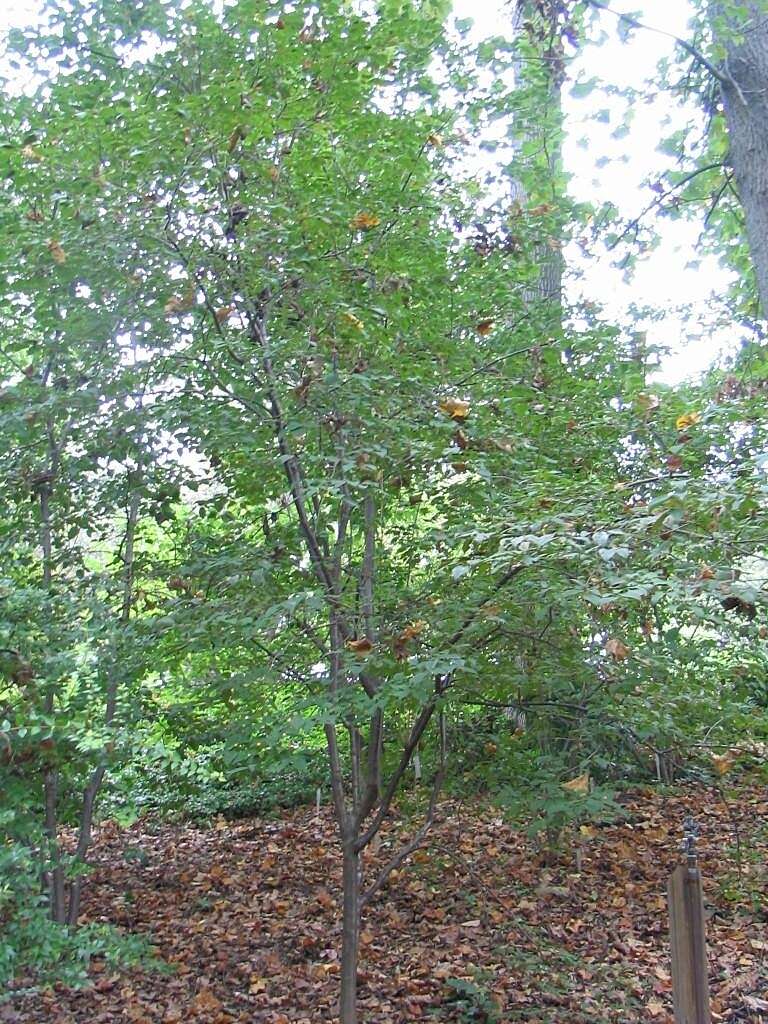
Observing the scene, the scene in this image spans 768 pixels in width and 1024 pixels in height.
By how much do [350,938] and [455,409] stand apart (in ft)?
7.08

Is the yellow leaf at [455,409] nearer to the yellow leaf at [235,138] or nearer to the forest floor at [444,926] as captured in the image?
the yellow leaf at [235,138]

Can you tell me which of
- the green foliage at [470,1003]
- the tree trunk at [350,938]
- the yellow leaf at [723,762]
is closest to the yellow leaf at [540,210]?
the yellow leaf at [723,762]

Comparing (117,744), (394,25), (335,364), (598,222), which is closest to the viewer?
(117,744)

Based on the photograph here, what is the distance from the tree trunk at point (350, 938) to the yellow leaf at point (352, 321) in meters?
2.06

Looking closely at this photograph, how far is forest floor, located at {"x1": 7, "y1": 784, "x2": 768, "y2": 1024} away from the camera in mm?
4141

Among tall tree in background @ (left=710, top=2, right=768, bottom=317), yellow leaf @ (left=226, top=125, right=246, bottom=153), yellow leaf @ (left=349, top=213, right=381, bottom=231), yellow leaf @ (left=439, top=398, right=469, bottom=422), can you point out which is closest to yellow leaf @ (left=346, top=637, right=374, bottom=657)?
yellow leaf @ (left=439, top=398, right=469, bottom=422)

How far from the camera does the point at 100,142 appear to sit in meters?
3.21

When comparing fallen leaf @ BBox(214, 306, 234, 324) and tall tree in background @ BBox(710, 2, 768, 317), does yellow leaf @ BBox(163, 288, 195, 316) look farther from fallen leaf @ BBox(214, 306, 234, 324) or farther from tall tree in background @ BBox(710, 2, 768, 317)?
tall tree in background @ BBox(710, 2, 768, 317)

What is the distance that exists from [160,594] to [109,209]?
155 cm

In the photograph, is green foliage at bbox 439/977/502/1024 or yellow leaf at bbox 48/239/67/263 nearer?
yellow leaf at bbox 48/239/67/263

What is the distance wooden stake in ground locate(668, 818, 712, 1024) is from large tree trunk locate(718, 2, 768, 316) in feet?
9.62

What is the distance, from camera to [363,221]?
344cm

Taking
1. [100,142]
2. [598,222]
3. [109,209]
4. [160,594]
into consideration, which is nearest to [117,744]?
[160,594]

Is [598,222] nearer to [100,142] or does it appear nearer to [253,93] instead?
[253,93]
